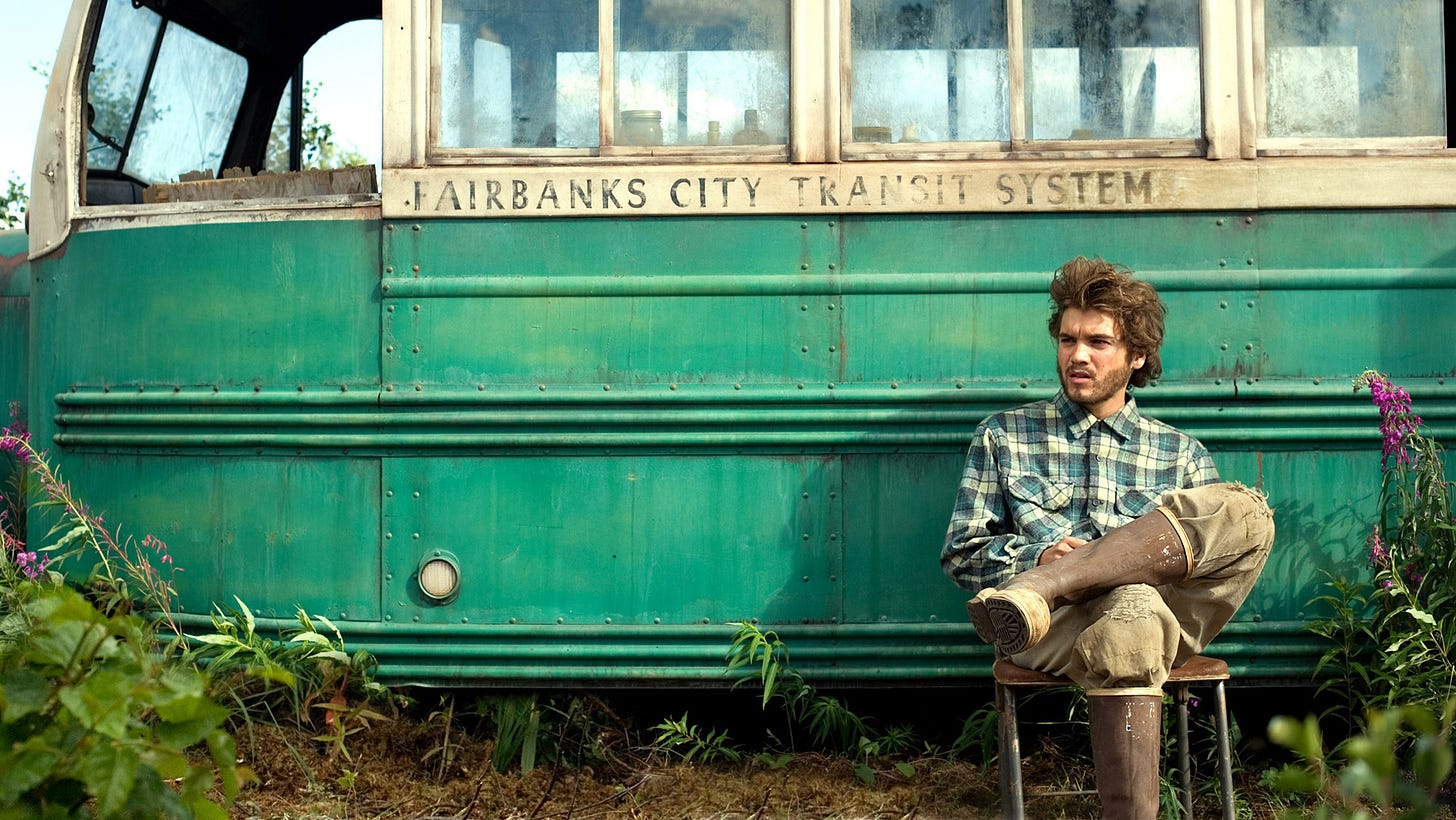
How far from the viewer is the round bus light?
3.53 metres

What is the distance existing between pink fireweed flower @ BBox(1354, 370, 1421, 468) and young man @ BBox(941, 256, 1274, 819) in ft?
1.54

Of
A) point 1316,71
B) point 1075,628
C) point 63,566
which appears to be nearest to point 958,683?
point 1075,628

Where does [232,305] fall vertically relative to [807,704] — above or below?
above

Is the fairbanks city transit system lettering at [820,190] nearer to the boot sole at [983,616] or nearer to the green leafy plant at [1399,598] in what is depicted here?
the green leafy plant at [1399,598]

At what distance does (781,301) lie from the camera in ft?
11.5

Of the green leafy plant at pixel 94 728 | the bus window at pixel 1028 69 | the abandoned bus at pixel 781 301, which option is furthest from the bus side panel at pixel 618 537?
the green leafy plant at pixel 94 728

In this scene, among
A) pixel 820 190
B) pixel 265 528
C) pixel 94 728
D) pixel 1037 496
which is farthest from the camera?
pixel 265 528

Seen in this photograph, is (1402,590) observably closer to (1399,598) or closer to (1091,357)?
(1399,598)

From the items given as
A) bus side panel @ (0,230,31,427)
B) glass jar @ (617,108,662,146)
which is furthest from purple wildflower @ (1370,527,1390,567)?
bus side panel @ (0,230,31,427)

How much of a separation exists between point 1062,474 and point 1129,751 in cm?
71

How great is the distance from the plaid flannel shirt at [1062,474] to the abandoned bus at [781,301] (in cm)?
25

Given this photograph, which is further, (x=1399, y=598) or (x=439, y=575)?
(x=439, y=575)

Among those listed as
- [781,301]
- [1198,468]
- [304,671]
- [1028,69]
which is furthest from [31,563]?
[1198,468]

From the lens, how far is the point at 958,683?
3561mm
